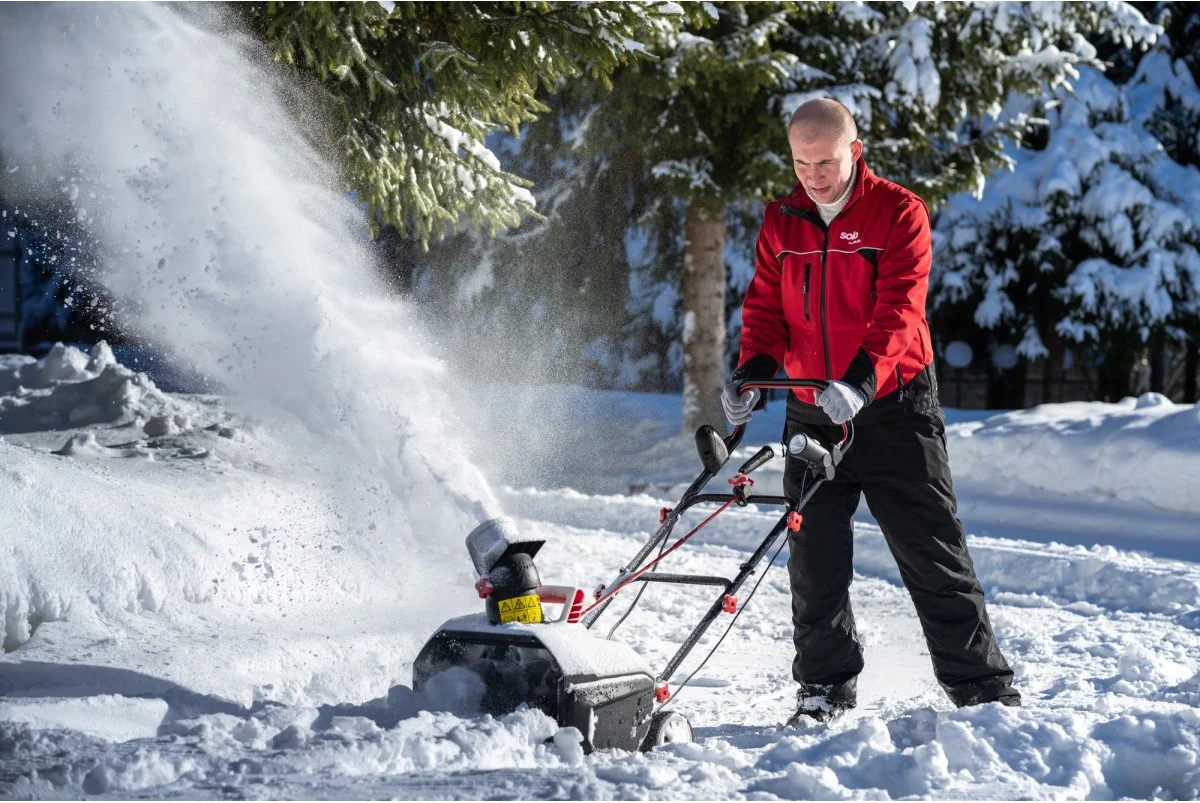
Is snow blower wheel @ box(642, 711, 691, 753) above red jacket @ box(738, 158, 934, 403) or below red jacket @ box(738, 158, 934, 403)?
below

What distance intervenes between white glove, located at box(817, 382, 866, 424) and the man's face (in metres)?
0.67

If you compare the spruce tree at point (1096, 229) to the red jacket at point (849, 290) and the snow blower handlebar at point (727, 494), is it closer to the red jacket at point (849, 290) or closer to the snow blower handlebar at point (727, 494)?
the red jacket at point (849, 290)

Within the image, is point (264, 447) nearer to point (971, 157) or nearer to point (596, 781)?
point (596, 781)

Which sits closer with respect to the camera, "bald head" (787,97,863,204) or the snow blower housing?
the snow blower housing

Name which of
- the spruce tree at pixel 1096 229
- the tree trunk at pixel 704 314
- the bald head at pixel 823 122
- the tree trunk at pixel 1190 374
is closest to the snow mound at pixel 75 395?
the bald head at pixel 823 122

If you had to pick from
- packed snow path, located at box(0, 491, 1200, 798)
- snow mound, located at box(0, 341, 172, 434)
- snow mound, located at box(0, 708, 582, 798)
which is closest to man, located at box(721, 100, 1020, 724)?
packed snow path, located at box(0, 491, 1200, 798)

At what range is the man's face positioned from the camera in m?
3.59

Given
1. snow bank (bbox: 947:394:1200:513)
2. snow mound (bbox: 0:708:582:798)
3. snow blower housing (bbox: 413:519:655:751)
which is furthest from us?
snow bank (bbox: 947:394:1200:513)

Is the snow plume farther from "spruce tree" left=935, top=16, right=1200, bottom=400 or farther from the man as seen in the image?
"spruce tree" left=935, top=16, right=1200, bottom=400

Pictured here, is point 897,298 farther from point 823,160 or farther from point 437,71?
point 437,71

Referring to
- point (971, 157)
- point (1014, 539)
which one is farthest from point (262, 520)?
point (971, 157)

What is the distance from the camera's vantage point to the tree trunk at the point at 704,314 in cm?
1302

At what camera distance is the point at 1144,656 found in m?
4.66

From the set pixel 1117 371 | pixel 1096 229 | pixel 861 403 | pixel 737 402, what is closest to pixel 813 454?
pixel 861 403
